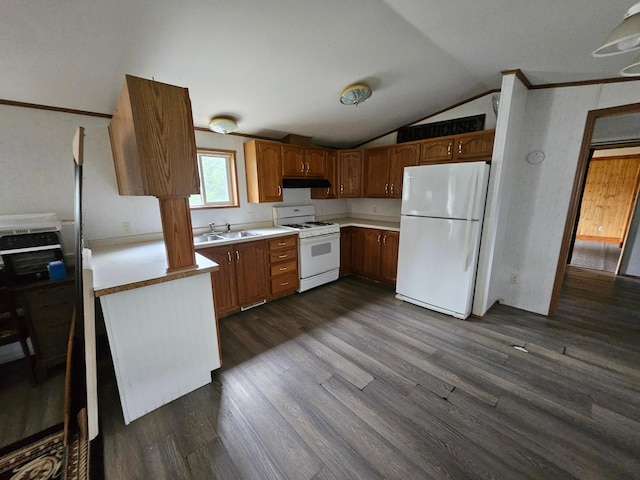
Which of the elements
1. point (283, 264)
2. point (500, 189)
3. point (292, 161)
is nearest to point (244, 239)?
point (283, 264)

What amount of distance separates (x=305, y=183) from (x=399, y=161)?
1.40 m

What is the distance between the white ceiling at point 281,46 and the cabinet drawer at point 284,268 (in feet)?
6.00

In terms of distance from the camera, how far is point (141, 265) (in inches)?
68.7

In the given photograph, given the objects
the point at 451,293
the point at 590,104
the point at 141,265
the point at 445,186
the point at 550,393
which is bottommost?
the point at 550,393

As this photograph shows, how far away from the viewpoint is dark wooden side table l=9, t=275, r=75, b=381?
1789mm

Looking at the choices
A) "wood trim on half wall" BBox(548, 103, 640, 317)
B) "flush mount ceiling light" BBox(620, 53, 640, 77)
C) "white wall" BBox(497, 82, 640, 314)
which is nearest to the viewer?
"flush mount ceiling light" BBox(620, 53, 640, 77)

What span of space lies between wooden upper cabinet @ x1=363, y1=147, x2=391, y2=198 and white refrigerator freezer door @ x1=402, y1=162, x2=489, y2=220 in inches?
32.8

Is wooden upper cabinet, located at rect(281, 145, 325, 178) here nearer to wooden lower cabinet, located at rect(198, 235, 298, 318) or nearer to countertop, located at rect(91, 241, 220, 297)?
wooden lower cabinet, located at rect(198, 235, 298, 318)

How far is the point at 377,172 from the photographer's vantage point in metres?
3.77

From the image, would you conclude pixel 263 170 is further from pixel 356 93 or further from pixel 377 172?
pixel 377 172

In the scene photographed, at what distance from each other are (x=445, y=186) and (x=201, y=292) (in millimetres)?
2528

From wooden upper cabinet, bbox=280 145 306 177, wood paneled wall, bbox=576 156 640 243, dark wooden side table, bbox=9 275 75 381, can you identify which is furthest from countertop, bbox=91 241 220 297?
wood paneled wall, bbox=576 156 640 243

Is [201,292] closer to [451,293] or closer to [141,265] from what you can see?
[141,265]

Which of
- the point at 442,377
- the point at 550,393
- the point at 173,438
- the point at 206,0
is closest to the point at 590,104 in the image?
the point at 550,393
